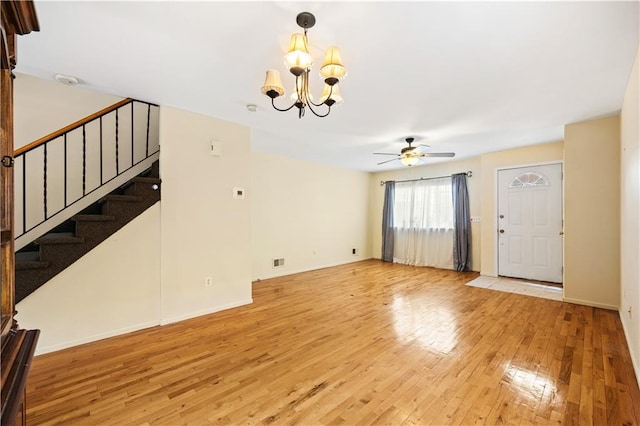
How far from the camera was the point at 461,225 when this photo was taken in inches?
236

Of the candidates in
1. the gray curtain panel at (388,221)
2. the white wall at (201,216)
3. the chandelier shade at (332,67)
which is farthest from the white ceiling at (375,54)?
the gray curtain panel at (388,221)

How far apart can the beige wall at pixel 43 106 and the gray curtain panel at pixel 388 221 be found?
240 inches

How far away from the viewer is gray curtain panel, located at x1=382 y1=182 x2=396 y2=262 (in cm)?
729

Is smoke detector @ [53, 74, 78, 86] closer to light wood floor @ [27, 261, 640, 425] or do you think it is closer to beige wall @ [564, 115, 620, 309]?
light wood floor @ [27, 261, 640, 425]

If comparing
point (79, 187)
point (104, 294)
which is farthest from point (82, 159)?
point (104, 294)

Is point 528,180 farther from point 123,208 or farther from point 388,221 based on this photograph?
point 123,208

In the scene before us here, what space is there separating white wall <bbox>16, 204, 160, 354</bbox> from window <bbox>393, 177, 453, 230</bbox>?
5662 millimetres

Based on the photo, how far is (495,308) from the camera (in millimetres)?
3639

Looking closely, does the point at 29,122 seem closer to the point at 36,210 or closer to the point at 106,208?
the point at 36,210

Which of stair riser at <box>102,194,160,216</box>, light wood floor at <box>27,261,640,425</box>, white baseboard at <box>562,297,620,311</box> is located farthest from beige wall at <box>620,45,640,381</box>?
stair riser at <box>102,194,160,216</box>

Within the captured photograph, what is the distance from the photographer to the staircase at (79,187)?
2.57 metres

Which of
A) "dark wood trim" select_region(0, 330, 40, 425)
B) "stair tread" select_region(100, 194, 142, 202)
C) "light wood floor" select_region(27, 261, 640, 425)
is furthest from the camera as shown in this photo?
"stair tread" select_region(100, 194, 142, 202)

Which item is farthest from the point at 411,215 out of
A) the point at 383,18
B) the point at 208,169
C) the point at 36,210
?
the point at 36,210

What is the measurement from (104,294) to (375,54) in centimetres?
342
